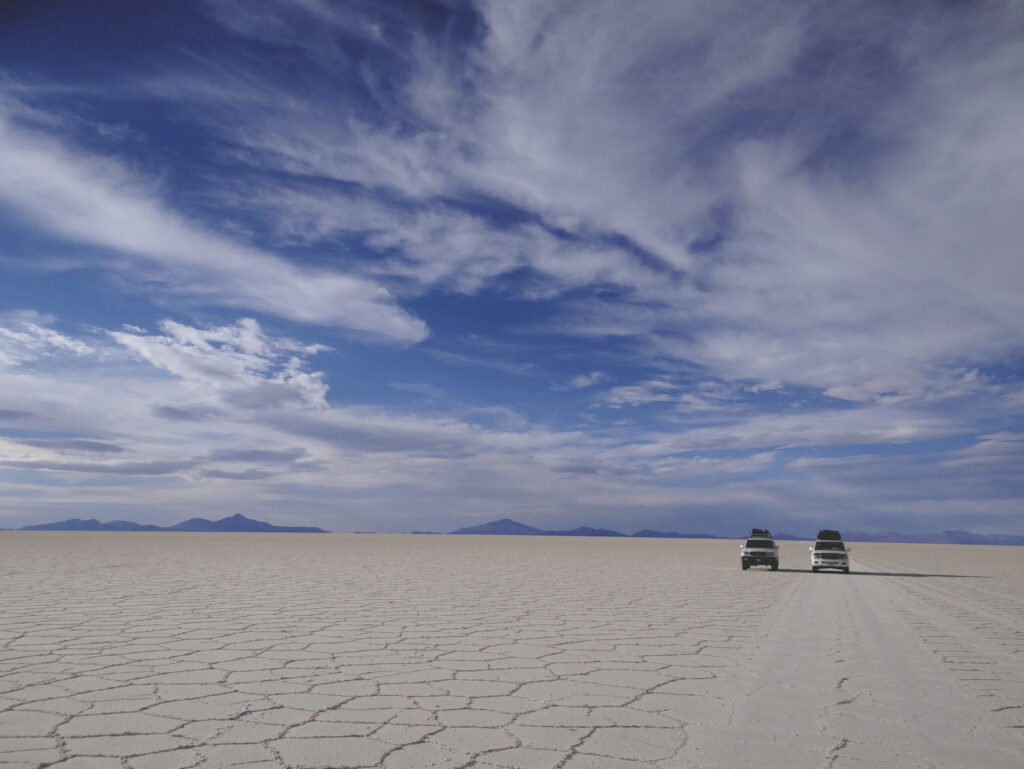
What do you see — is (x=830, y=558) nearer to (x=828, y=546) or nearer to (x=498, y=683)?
(x=828, y=546)

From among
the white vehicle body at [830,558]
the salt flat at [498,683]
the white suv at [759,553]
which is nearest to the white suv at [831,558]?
the white vehicle body at [830,558]

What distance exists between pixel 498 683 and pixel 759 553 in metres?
18.0

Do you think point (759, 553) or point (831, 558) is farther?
point (759, 553)

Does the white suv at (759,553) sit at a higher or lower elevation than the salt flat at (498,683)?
higher

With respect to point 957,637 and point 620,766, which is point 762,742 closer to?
point 620,766

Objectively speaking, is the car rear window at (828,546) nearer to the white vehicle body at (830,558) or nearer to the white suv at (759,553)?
the white vehicle body at (830,558)

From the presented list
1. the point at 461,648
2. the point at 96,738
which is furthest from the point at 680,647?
the point at 96,738

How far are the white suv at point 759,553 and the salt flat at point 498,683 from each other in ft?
33.8

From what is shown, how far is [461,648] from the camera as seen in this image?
22.1 feet

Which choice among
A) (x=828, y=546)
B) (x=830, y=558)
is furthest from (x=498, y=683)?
(x=828, y=546)

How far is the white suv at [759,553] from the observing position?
69.8 ft

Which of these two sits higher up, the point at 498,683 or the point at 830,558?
the point at 830,558

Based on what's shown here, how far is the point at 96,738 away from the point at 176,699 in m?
0.85

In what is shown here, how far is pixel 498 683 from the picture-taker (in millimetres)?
5324
